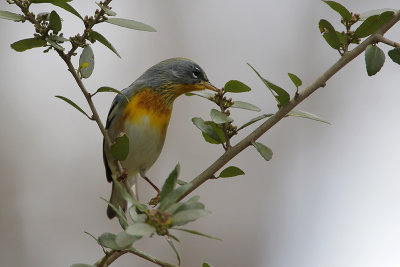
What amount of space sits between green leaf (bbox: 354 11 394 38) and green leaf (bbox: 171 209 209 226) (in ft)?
3.15

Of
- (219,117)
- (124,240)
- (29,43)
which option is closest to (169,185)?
(124,240)

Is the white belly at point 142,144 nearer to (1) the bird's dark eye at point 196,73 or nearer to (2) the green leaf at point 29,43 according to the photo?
(1) the bird's dark eye at point 196,73

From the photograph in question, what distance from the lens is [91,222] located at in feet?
24.2

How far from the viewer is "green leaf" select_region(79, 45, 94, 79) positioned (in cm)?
204

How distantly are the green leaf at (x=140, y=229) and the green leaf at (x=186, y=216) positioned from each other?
56 millimetres

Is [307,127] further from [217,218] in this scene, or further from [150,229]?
[150,229]

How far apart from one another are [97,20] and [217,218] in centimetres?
537

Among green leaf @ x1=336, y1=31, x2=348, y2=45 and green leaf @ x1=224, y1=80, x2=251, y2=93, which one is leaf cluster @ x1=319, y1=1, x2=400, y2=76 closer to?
green leaf @ x1=336, y1=31, x2=348, y2=45

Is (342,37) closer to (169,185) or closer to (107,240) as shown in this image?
(169,185)

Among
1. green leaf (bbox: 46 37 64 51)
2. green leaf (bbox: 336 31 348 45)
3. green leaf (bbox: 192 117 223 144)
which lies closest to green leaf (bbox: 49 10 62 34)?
green leaf (bbox: 46 37 64 51)

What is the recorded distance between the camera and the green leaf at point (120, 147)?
190 centimetres

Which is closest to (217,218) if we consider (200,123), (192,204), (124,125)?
(124,125)

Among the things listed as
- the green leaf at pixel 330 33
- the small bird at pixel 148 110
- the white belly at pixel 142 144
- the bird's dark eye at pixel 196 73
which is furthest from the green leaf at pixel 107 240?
the bird's dark eye at pixel 196 73

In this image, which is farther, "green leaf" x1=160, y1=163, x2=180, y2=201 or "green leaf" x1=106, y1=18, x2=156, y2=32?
"green leaf" x1=106, y1=18, x2=156, y2=32
